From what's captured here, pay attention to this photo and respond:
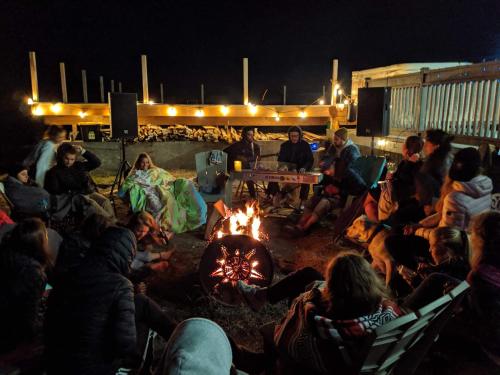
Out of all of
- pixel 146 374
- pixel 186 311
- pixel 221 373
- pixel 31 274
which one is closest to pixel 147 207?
pixel 186 311

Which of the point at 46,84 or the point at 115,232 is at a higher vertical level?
the point at 46,84

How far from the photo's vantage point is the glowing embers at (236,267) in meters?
3.53

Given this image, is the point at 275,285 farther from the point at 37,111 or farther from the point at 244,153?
the point at 37,111

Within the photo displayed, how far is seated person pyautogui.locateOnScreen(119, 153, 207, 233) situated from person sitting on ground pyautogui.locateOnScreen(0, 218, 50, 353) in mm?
2963

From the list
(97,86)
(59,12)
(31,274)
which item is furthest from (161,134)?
(31,274)

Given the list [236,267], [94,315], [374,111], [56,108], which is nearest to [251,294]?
[236,267]

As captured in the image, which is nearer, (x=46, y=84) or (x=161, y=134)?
(x=161, y=134)

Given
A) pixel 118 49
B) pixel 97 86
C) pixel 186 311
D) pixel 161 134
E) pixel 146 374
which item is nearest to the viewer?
pixel 146 374

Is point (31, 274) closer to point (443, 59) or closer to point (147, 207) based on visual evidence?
point (147, 207)

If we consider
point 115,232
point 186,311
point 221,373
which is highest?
point 115,232

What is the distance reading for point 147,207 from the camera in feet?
18.6

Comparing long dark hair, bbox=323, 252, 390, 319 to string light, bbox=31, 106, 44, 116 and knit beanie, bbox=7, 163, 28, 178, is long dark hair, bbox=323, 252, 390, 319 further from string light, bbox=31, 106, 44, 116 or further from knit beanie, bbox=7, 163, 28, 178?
string light, bbox=31, 106, 44, 116

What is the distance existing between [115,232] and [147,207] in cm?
371

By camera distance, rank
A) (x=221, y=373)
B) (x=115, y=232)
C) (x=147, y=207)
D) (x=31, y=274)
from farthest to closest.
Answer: (x=147, y=207) < (x=31, y=274) < (x=115, y=232) < (x=221, y=373)
